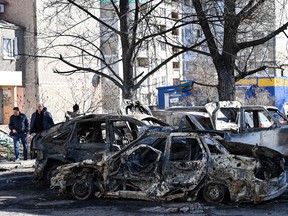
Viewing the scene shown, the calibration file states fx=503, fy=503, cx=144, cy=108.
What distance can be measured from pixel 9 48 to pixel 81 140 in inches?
1044

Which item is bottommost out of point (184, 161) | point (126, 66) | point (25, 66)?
point (184, 161)

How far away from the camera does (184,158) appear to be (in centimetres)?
920

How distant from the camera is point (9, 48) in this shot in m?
36.1

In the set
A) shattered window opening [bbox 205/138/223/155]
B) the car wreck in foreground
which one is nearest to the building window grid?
the car wreck in foreground

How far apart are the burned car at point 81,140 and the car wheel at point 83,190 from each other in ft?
4.03

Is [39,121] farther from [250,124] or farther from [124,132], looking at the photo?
[250,124]

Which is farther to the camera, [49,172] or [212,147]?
A: [49,172]

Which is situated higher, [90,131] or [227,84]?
[227,84]

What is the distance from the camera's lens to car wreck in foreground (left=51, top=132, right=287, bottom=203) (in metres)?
8.52

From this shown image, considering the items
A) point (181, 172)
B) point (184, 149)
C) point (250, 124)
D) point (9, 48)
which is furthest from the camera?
point (9, 48)

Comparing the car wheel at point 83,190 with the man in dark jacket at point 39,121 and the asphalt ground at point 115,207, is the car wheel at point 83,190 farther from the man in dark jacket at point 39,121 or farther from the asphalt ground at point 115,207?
the man in dark jacket at point 39,121

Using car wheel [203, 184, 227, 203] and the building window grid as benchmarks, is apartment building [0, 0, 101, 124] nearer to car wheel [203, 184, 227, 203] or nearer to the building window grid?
the building window grid

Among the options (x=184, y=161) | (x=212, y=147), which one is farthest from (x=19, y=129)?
(x=212, y=147)

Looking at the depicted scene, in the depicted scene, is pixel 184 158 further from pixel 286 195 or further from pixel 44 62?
pixel 44 62
